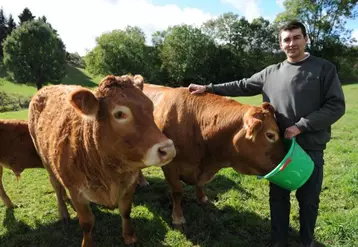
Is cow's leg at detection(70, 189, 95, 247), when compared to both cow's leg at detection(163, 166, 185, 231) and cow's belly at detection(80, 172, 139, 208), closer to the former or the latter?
cow's belly at detection(80, 172, 139, 208)

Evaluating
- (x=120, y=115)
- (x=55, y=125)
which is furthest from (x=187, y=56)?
(x=120, y=115)

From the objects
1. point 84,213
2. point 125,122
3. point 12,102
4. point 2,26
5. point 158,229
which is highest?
point 2,26

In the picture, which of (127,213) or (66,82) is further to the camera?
(66,82)

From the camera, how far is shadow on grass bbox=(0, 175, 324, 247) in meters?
4.18

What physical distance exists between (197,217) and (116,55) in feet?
137

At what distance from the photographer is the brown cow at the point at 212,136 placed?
11.6 ft

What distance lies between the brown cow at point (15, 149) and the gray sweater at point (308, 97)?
3804 mm

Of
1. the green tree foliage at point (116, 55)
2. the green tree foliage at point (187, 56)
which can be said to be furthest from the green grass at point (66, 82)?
the green tree foliage at point (187, 56)

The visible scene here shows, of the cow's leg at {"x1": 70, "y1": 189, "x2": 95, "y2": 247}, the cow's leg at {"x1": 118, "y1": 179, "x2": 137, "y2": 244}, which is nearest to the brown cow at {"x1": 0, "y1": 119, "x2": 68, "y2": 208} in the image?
the cow's leg at {"x1": 70, "y1": 189, "x2": 95, "y2": 247}

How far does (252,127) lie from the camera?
3.35m

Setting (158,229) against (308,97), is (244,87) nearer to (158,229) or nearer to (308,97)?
(308,97)

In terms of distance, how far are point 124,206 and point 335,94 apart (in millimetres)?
2905

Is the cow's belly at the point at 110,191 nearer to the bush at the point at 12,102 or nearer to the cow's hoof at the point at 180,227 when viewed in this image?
the cow's hoof at the point at 180,227

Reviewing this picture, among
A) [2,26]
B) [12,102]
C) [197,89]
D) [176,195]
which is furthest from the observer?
[2,26]
